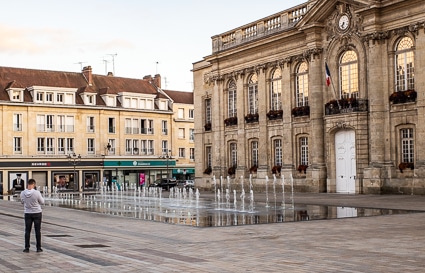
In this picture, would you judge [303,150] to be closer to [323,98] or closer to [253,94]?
[323,98]

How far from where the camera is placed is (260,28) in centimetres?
4525

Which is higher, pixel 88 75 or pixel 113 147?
pixel 88 75

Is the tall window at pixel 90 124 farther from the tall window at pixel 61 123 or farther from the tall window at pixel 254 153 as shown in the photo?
the tall window at pixel 254 153

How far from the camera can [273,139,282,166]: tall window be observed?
43959 mm

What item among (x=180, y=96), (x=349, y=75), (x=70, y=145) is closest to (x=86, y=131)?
(x=70, y=145)

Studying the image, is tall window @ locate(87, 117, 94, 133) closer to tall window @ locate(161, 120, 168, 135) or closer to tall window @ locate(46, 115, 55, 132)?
tall window @ locate(46, 115, 55, 132)

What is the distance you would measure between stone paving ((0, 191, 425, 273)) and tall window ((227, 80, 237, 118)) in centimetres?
2758

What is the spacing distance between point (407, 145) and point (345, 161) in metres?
4.42

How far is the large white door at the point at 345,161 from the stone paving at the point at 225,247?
15.8 m

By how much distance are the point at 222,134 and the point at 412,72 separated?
18417 mm

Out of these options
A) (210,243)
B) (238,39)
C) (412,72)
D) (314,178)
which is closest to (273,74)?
(238,39)

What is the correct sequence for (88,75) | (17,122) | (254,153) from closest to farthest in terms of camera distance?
(254,153)
(17,122)
(88,75)

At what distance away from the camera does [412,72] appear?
34.2 m

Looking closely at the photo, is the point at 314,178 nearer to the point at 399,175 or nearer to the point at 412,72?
the point at 399,175
